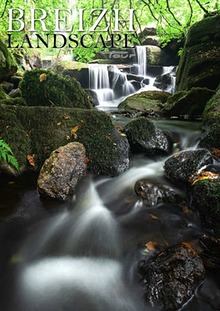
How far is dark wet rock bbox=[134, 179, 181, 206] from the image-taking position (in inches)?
140

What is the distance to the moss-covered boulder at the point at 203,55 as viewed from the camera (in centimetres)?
930

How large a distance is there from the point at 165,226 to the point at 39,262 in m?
1.52

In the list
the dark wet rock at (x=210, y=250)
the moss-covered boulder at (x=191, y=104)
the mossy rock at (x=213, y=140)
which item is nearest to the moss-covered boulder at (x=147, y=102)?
the moss-covered boulder at (x=191, y=104)

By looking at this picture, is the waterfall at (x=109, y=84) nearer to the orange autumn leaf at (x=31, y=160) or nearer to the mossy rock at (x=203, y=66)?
the mossy rock at (x=203, y=66)

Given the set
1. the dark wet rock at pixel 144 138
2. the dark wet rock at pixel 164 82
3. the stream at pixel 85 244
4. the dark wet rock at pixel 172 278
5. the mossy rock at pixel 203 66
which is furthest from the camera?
the dark wet rock at pixel 164 82

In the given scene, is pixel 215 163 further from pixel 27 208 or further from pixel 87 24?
pixel 87 24

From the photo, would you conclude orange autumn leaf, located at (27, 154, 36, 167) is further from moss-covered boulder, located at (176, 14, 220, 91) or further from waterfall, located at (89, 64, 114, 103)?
waterfall, located at (89, 64, 114, 103)

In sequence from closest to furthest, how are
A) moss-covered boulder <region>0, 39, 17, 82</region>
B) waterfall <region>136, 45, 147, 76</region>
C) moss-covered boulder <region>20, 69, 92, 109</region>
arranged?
moss-covered boulder <region>20, 69, 92, 109</region> < moss-covered boulder <region>0, 39, 17, 82</region> < waterfall <region>136, 45, 147, 76</region>

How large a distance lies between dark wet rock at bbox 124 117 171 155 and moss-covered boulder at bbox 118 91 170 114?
4365 mm

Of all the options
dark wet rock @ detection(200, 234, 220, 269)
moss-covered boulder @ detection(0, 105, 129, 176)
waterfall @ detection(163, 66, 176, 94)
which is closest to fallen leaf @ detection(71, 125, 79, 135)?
moss-covered boulder @ detection(0, 105, 129, 176)

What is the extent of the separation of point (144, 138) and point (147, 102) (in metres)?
5.99

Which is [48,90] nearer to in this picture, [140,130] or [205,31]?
[140,130]

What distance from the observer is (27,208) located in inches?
132

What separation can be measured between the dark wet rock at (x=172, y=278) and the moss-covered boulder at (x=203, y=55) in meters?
8.38
